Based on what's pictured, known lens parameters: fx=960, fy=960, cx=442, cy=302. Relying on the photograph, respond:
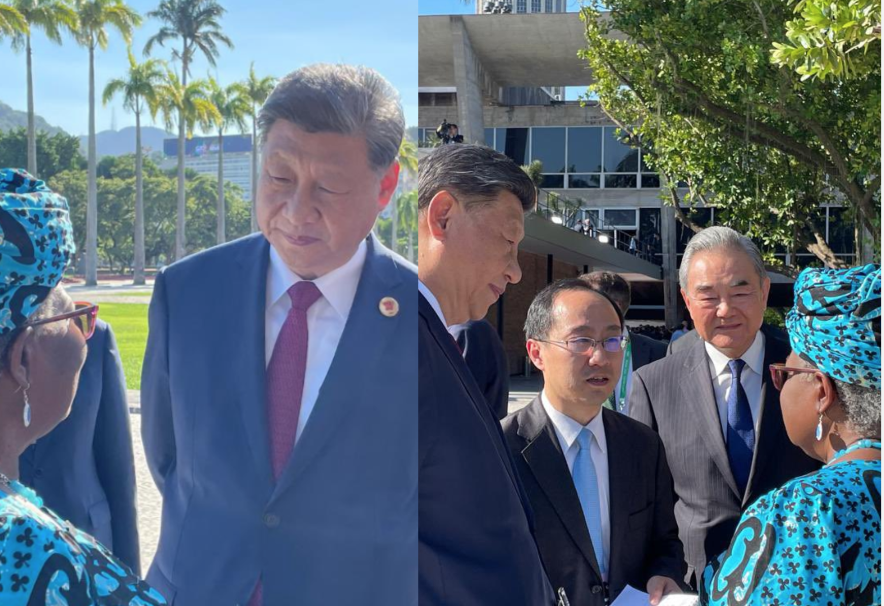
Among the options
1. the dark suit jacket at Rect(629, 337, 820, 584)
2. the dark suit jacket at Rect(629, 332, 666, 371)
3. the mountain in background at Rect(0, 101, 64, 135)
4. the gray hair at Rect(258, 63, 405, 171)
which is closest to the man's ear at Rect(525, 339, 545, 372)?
the dark suit jacket at Rect(629, 337, 820, 584)

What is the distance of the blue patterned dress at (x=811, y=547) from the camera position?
146 centimetres

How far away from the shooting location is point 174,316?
1.48 m

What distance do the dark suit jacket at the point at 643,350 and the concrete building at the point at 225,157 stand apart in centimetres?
279

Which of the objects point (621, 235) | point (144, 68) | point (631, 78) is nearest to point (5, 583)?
point (144, 68)

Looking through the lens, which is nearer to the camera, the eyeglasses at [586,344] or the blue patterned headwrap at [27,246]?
the blue patterned headwrap at [27,246]

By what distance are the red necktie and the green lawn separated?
199 mm

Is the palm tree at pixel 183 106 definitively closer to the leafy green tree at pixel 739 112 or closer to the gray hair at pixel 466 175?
the gray hair at pixel 466 175

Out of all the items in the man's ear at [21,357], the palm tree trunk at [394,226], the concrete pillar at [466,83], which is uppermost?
the concrete pillar at [466,83]

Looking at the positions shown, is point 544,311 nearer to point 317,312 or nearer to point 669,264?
point 317,312

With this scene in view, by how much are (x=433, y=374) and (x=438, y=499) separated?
205 mm

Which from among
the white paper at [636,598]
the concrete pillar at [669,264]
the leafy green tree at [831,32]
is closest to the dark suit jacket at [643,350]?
the leafy green tree at [831,32]

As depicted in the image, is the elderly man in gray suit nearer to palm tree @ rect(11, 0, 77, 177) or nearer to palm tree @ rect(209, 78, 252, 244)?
palm tree @ rect(209, 78, 252, 244)

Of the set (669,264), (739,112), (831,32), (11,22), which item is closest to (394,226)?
(11,22)

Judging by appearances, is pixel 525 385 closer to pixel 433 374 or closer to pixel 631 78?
pixel 631 78
